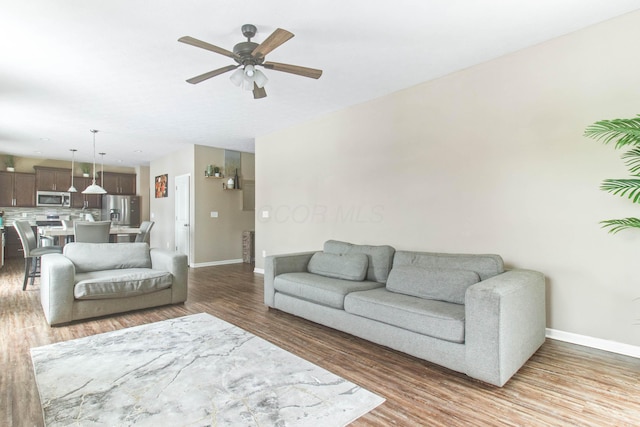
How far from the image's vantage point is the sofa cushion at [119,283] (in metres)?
3.50

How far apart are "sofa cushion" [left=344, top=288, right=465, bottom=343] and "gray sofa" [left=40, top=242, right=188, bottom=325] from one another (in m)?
2.32

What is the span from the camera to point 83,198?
940 centimetres

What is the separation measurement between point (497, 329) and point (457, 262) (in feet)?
3.31

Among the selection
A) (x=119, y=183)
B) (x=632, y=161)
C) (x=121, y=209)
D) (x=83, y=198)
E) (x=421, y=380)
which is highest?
(x=119, y=183)

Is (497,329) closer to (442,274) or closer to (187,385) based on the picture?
(442,274)

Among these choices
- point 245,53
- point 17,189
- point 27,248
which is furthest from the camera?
point 17,189

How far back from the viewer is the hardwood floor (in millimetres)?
1871

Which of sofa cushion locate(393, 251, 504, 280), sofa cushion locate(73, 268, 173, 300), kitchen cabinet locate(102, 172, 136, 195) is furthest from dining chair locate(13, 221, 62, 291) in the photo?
sofa cushion locate(393, 251, 504, 280)

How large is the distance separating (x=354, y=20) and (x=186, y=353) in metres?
2.99

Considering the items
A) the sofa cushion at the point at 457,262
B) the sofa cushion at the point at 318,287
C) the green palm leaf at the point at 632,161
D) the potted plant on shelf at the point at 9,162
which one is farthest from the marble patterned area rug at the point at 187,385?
the potted plant on shelf at the point at 9,162

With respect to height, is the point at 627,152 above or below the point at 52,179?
below

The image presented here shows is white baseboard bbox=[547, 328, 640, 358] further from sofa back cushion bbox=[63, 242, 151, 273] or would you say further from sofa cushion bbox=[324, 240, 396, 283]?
sofa back cushion bbox=[63, 242, 151, 273]

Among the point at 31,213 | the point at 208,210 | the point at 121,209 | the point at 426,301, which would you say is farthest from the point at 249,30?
the point at 31,213

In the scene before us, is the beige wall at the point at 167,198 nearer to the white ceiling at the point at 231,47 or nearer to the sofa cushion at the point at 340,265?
the white ceiling at the point at 231,47
